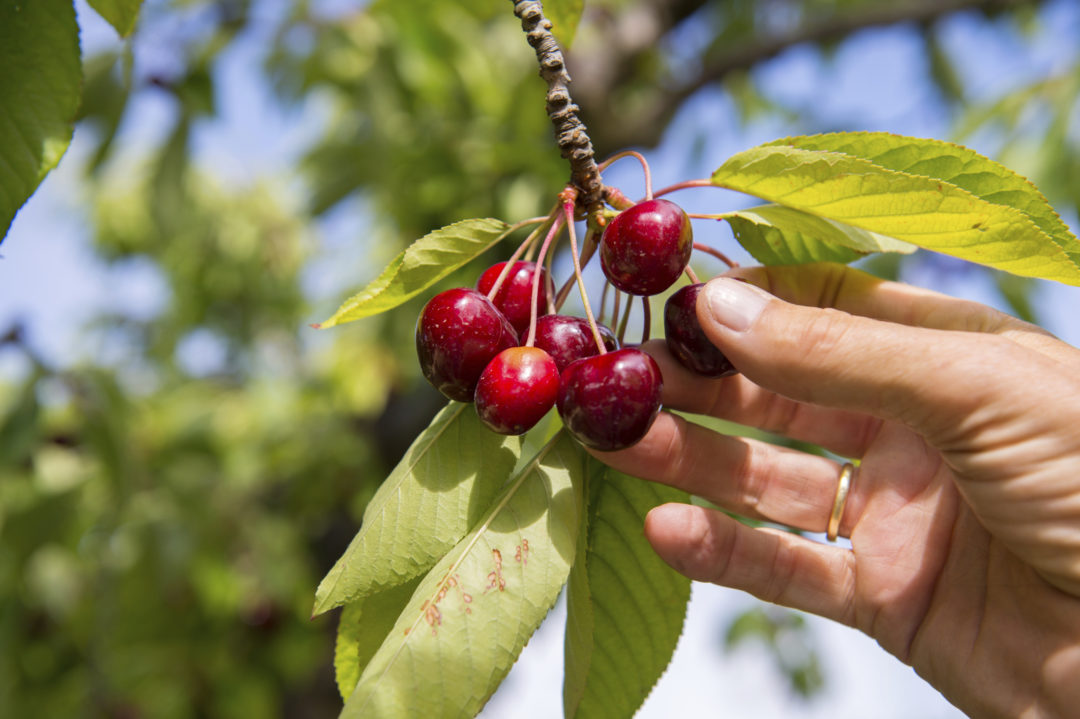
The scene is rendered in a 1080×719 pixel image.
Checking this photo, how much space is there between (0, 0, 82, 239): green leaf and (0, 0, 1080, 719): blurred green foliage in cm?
75

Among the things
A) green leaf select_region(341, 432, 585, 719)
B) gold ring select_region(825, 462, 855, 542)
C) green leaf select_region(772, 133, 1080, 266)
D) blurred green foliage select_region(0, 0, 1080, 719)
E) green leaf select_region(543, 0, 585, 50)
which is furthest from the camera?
blurred green foliage select_region(0, 0, 1080, 719)

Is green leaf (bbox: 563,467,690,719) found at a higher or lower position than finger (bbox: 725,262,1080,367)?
lower

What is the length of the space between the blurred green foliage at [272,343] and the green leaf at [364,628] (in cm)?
128

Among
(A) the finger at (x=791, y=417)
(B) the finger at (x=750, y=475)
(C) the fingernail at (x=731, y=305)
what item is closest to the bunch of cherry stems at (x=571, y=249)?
(C) the fingernail at (x=731, y=305)

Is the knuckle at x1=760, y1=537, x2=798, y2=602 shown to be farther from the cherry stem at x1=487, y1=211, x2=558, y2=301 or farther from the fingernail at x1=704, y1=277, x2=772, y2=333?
the cherry stem at x1=487, y1=211, x2=558, y2=301

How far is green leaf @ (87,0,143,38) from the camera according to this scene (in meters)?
1.02

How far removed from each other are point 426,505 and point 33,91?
2.32 ft

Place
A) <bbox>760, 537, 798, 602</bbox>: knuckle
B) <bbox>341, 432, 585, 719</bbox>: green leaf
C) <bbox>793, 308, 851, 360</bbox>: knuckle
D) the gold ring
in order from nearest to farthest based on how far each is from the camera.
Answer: <bbox>341, 432, 585, 719</bbox>: green leaf
<bbox>793, 308, 851, 360</bbox>: knuckle
<bbox>760, 537, 798, 602</bbox>: knuckle
the gold ring

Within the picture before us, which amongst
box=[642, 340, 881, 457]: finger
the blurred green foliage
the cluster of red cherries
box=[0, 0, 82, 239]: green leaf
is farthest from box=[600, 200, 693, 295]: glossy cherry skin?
the blurred green foliage

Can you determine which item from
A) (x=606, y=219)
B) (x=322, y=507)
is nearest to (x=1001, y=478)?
(x=606, y=219)

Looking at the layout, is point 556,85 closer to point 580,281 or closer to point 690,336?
point 580,281

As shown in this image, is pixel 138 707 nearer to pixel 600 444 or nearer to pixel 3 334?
pixel 3 334

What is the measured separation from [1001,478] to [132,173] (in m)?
8.02

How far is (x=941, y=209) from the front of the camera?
954mm
